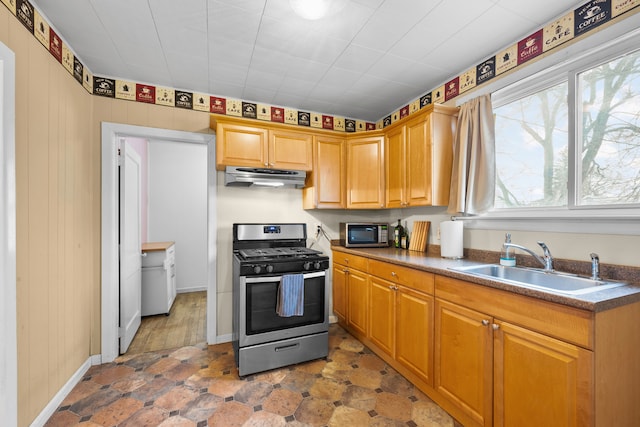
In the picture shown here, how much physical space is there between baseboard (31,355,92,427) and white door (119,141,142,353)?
0.96 feet

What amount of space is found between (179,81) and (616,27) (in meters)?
3.13

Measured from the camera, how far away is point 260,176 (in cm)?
268

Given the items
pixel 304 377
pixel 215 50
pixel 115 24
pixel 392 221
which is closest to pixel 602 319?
pixel 304 377

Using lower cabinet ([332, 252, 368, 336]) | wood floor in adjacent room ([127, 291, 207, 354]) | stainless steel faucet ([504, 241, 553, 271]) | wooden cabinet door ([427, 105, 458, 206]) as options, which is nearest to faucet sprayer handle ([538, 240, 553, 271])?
stainless steel faucet ([504, 241, 553, 271])

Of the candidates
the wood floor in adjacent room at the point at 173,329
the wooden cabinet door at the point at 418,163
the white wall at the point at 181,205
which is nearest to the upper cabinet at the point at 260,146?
the wooden cabinet door at the point at 418,163

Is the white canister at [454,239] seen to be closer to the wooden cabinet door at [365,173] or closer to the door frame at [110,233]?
the wooden cabinet door at [365,173]

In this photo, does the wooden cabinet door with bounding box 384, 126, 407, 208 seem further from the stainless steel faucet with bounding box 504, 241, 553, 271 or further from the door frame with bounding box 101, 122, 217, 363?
the door frame with bounding box 101, 122, 217, 363

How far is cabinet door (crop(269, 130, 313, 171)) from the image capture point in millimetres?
2803

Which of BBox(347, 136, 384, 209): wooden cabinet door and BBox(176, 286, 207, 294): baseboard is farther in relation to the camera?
BBox(176, 286, 207, 294): baseboard

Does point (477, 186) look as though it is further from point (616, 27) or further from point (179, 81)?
point (179, 81)

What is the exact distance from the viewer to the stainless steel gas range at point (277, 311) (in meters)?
2.28

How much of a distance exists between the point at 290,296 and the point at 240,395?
2.53 feet

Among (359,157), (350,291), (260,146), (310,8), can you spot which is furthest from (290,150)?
(350,291)

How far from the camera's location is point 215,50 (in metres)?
2.13
